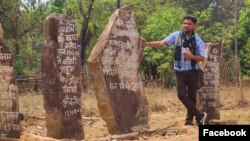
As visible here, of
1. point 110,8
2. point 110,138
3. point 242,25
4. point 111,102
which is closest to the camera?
point 110,138

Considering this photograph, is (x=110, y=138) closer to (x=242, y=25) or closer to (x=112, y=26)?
(x=112, y=26)

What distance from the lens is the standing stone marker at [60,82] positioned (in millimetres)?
6855

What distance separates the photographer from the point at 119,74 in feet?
24.6

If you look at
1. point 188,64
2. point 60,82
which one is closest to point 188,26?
point 188,64

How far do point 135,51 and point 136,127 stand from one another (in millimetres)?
1256

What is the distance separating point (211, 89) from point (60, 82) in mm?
3565

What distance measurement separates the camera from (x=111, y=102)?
717cm

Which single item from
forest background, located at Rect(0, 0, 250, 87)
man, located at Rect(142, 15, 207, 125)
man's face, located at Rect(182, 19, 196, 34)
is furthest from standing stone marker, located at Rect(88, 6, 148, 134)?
forest background, located at Rect(0, 0, 250, 87)

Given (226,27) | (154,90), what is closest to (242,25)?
(226,27)

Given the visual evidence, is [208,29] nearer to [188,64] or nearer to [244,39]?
[244,39]

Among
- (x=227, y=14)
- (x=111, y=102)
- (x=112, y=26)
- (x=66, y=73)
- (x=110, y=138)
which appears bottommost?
(x=110, y=138)

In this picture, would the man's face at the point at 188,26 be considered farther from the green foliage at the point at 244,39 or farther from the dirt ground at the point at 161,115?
the green foliage at the point at 244,39

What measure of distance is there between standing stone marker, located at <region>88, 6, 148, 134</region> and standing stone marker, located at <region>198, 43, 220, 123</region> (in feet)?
5.94

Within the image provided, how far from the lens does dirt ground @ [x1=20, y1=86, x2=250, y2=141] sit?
704 centimetres
